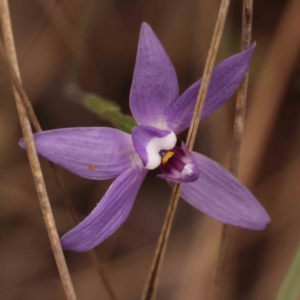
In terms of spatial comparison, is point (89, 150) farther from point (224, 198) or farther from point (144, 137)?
point (224, 198)

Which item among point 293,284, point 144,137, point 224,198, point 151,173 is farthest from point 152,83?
point 151,173

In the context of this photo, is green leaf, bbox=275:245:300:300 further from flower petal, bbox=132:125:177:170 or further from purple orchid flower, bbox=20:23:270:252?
flower petal, bbox=132:125:177:170

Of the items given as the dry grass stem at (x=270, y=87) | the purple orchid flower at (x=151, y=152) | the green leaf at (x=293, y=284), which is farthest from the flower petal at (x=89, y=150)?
the dry grass stem at (x=270, y=87)

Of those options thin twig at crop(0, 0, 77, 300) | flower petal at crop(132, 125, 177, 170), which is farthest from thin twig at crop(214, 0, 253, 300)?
thin twig at crop(0, 0, 77, 300)

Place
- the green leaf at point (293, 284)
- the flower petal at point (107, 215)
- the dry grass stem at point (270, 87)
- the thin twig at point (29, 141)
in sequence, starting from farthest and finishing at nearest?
the dry grass stem at point (270, 87) → the green leaf at point (293, 284) → the flower petal at point (107, 215) → the thin twig at point (29, 141)

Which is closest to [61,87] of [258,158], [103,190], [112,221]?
[103,190]

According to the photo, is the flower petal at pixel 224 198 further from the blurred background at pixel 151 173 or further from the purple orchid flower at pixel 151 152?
the blurred background at pixel 151 173
